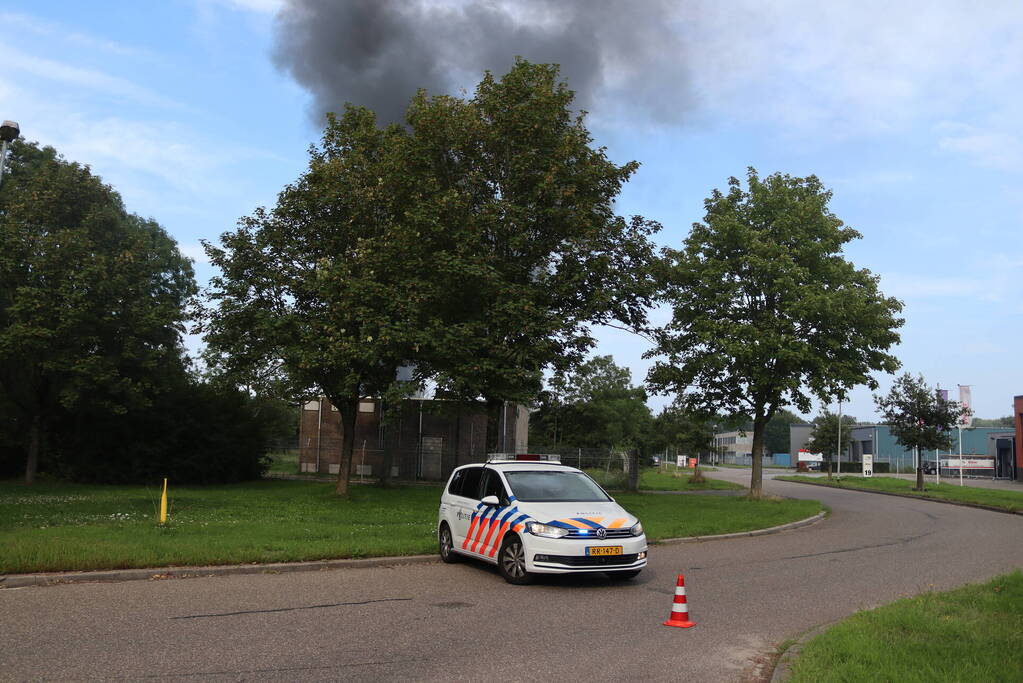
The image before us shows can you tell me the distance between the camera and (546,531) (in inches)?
414

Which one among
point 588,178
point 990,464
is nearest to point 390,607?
point 588,178

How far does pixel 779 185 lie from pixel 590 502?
22073 mm

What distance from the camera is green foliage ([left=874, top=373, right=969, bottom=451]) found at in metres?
37.7

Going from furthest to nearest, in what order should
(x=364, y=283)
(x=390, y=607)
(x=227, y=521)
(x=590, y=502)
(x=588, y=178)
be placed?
(x=588, y=178) < (x=364, y=283) < (x=227, y=521) < (x=590, y=502) < (x=390, y=607)

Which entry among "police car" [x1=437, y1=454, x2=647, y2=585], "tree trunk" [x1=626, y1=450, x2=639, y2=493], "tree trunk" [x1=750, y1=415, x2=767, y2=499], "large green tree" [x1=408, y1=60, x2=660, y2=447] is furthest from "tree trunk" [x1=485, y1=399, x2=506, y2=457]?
"police car" [x1=437, y1=454, x2=647, y2=585]

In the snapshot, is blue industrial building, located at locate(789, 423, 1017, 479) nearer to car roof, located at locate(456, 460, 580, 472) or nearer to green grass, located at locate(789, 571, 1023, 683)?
car roof, located at locate(456, 460, 580, 472)

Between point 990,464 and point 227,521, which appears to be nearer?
point 227,521

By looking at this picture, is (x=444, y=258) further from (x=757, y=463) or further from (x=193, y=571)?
(x=757, y=463)

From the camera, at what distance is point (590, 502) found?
11.6 meters

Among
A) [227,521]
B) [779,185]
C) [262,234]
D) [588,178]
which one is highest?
[779,185]

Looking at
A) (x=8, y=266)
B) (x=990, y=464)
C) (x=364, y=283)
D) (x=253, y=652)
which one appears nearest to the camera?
(x=253, y=652)

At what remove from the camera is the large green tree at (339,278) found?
851 inches

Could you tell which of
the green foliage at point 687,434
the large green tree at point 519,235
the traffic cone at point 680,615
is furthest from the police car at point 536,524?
the green foliage at point 687,434

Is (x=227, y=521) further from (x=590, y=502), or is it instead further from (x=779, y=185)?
(x=779, y=185)
